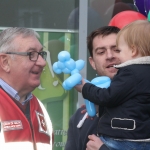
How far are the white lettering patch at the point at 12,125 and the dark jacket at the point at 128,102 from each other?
0.48 meters

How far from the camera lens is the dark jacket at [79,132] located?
312cm

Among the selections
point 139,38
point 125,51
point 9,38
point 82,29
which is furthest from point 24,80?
point 82,29

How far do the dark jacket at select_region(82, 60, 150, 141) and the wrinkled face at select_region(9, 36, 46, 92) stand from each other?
0.51m

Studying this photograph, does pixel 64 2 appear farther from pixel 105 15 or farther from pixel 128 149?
pixel 128 149

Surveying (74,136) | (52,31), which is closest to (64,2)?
(52,31)

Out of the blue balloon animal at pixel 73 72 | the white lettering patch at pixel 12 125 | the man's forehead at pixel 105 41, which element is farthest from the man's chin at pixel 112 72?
the white lettering patch at pixel 12 125

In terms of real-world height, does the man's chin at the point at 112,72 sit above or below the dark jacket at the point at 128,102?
above

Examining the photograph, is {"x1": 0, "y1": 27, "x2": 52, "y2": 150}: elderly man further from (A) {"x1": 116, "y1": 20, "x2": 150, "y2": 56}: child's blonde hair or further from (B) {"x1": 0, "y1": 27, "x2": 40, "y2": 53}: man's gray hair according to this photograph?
(A) {"x1": 116, "y1": 20, "x2": 150, "y2": 56}: child's blonde hair

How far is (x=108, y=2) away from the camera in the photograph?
5445mm

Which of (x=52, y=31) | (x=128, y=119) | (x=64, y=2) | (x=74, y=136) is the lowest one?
(x=74, y=136)

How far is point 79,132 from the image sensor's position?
3219 mm

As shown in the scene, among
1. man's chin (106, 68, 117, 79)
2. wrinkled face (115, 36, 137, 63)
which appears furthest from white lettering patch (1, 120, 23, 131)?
man's chin (106, 68, 117, 79)

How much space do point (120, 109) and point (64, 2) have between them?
2929mm

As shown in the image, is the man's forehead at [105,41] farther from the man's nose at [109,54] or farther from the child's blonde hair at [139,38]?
the child's blonde hair at [139,38]
